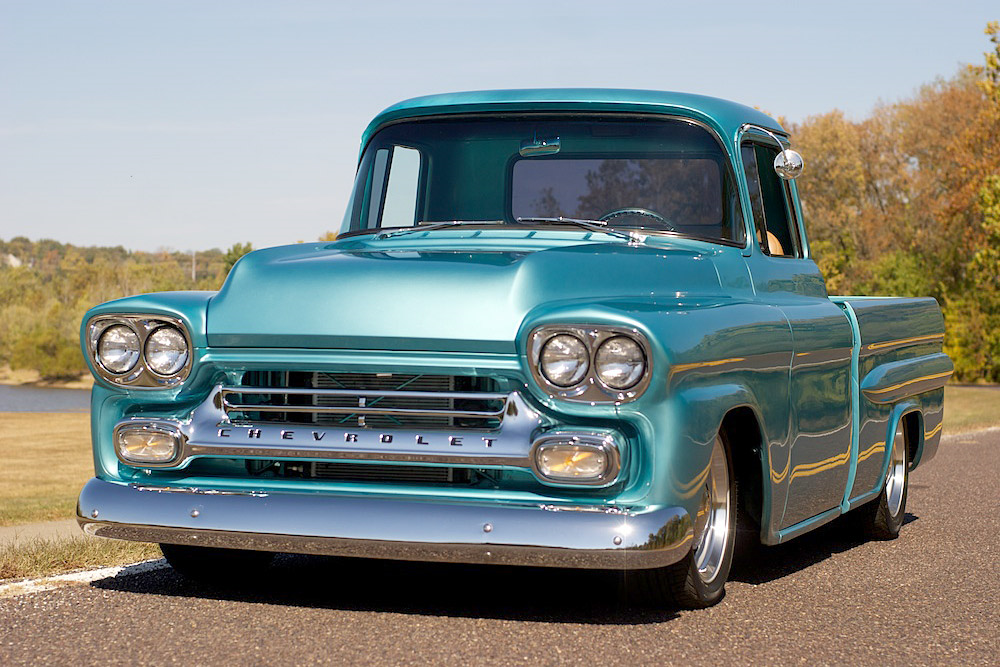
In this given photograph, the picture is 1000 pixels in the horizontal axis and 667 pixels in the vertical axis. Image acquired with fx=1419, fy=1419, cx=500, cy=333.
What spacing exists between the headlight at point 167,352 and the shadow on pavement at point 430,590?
0.95 m

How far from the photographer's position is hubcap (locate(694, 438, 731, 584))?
529cm

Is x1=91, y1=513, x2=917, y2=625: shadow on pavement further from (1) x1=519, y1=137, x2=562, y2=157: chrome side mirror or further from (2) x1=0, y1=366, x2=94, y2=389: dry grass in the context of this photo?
(2) x1=0, y1=366, x2=94, y2=389: dry grass

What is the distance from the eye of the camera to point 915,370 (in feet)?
25.5

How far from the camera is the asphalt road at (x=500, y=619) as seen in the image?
14.8 feet

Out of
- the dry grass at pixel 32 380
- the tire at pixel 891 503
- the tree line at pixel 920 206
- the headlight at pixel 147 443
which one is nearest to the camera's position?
the headlight at pixel 147 443

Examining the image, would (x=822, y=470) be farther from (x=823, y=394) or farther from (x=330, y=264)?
(x=330, y=264)

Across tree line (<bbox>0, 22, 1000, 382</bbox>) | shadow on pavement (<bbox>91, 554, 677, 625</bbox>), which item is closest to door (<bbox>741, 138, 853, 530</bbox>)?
shadow on pavement (<bbox>91, 554, 677, 625</bbox>)

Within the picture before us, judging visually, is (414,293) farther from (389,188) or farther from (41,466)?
(41,466)

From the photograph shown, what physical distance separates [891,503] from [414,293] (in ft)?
12.7

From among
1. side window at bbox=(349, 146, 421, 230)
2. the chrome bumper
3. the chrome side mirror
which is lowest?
the chrome bumper

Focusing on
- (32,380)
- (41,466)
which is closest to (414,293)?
(41,466)

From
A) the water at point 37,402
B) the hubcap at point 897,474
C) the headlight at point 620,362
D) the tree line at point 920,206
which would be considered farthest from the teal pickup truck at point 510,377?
the water at point 37,402

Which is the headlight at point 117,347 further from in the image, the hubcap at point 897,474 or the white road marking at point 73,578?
the hubcap at point 897,474

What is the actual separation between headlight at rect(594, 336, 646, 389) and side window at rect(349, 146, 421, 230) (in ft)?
7.06
